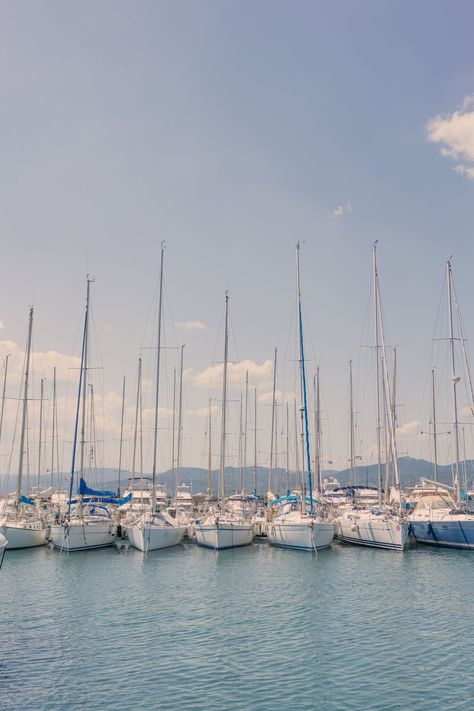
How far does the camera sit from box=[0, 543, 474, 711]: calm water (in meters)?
16.9

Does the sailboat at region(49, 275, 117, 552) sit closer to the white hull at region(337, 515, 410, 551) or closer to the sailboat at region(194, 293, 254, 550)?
the sailboat at region(194, 293, 254, 550)

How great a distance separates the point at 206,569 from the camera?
3734cm

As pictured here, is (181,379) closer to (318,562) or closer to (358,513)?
(358,513)

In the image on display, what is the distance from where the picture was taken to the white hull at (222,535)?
147 ft

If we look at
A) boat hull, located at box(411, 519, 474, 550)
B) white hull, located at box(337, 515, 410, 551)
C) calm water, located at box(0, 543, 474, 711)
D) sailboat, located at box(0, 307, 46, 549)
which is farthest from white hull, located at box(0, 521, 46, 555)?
boat hull, located at box(411, 519, 474, 550)

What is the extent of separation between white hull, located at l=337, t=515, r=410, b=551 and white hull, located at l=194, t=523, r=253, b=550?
343 inches

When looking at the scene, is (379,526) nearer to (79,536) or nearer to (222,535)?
(222,535)

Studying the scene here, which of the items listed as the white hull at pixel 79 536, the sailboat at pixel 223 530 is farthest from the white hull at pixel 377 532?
the white hull at pixel 79 536

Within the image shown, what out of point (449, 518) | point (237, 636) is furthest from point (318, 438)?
point (237, 636)

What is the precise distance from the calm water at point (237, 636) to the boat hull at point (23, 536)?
23.5 feet

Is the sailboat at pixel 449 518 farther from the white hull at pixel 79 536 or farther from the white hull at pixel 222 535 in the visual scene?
the white hull at pixel 79 536

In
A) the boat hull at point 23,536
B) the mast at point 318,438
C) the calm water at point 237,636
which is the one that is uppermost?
the mast at point 318,438

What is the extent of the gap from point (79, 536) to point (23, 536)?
4.97 meters

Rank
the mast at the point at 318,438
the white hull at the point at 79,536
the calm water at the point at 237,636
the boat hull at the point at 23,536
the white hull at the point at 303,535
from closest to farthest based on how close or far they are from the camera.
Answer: the calm water at the point at 237,636
the white hull at the point at 303,535
the white hull at the point at 79,536
the boat hull at the point at 23,536
the mast at the point at 318,438
